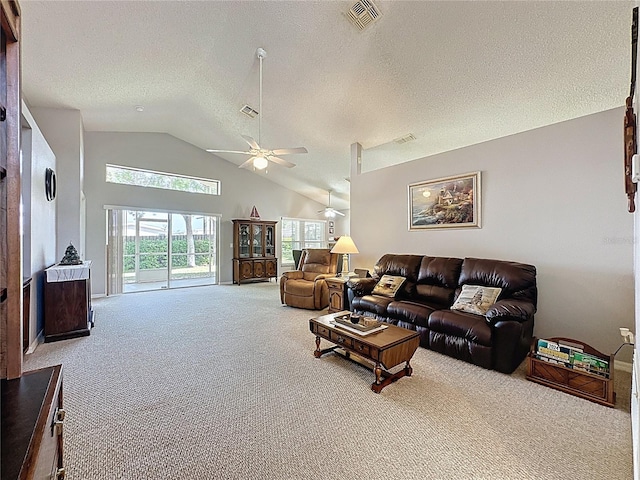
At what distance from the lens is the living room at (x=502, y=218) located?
8.98 ft

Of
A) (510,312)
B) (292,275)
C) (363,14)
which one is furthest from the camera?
(292,275)

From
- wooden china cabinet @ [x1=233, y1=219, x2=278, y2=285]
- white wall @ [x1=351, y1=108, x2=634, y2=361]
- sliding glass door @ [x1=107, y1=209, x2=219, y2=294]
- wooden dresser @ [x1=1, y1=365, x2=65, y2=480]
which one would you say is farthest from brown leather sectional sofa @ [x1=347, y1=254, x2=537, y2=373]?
sliding glass door @ [x1=107, y1=209, x2=219, y2=294]

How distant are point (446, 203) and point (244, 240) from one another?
552 cm

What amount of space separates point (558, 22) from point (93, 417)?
4.75m

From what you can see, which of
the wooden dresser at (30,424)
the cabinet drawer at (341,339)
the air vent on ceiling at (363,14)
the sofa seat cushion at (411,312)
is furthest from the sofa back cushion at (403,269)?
the wooden dresser at (30,424)

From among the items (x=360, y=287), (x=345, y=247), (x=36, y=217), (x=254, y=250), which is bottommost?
(x=360, y=287)

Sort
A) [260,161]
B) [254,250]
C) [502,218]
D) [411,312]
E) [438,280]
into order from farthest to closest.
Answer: [254,250], [260,161], [438,280], [502,218], [411,312]

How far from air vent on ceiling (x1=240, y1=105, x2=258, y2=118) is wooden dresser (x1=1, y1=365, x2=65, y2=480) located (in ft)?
14.9

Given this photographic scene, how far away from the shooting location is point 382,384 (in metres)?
2.37

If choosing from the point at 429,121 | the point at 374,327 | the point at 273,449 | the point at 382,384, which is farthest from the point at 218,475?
the point at 429,121

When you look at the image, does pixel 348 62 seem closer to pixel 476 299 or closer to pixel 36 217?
pixel 476 299

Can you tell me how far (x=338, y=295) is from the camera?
450 cm

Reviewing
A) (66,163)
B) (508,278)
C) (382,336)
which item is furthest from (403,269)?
(66,163)

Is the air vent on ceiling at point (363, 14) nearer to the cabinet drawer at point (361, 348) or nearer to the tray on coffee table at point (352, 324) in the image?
the tray on coffee table at point (352, 324)
